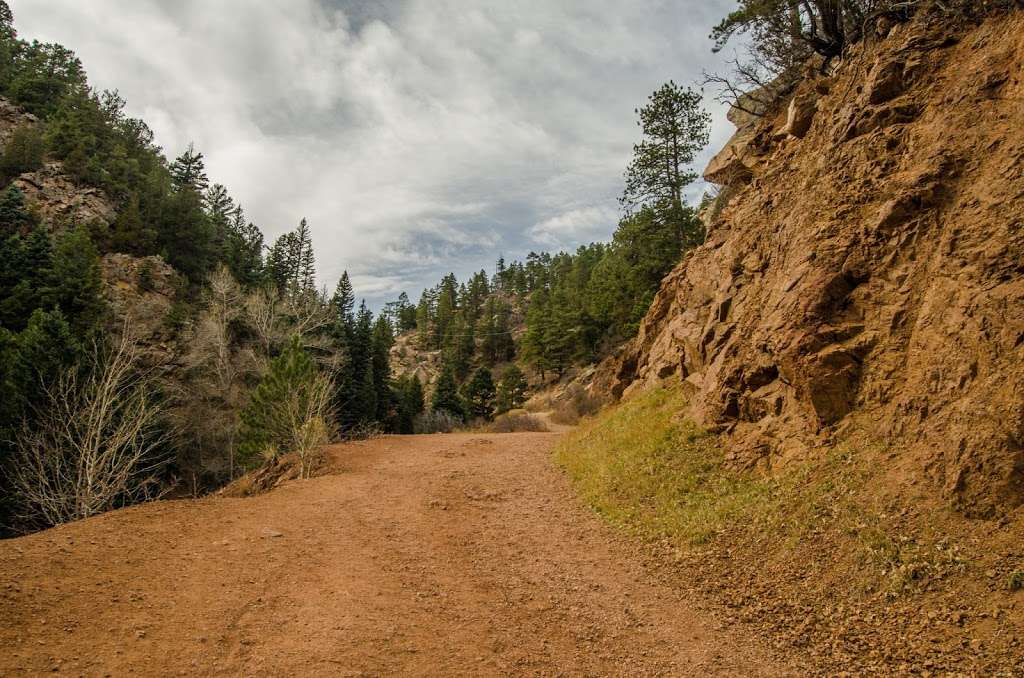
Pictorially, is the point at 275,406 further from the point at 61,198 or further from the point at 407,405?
the point at 61,198

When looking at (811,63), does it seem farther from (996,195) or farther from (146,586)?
(146,586)

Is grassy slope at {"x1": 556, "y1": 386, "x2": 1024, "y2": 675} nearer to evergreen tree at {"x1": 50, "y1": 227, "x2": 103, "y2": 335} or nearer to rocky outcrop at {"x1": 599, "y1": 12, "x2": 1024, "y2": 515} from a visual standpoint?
rocky outcrop at {"x1": 599, "y1": 12, "x2": 1024, "y2": 515}

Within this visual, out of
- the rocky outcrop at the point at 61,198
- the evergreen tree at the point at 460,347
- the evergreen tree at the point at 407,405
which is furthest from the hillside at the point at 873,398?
the evergreen tree at the point at 460,347

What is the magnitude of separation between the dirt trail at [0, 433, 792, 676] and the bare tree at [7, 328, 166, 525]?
14.8 ft

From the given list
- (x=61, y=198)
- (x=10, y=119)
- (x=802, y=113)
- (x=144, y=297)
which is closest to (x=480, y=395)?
(x=144, y=297)

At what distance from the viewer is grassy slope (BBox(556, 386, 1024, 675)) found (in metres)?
4.80

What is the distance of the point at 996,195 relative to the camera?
727cm

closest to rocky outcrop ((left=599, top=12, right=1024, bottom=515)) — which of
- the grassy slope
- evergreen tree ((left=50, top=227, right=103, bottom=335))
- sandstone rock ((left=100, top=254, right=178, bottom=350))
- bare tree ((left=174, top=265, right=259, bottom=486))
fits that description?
the grassy slope

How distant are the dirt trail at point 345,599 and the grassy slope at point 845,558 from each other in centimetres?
72

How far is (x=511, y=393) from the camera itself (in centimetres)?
5006

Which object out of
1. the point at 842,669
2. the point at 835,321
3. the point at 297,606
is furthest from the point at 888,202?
the point at 297,606

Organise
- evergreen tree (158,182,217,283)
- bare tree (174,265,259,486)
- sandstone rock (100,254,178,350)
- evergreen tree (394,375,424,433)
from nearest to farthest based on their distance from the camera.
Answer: bare tree (174,265,259,486), sandstone rock (100,254,178,350), evergreen tree (158,182,217,283), evergreen tree (394,375,424,433)

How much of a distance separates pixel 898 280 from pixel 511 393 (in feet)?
140

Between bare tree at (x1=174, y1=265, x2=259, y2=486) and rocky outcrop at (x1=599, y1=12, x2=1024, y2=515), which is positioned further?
bare tree at (x1=174, y1=265, x2=259, y2=486)
